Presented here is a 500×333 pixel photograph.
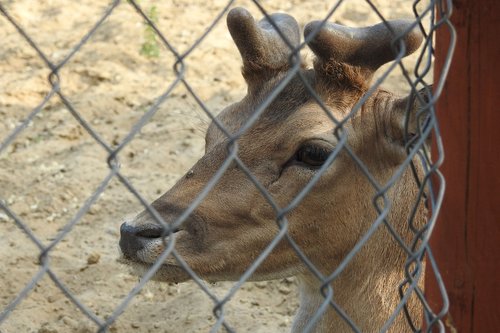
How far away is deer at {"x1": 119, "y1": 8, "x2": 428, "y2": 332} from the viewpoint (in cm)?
378

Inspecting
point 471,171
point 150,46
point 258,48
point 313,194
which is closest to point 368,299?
point 313,194

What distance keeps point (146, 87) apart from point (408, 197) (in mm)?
4060

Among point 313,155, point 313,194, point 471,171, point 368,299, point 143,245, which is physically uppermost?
point 471,171

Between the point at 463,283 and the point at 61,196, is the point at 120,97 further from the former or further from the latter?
the point at 463,283

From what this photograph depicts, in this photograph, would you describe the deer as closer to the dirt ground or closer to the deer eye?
the deer eye

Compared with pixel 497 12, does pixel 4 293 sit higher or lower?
lower

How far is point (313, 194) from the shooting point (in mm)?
3871

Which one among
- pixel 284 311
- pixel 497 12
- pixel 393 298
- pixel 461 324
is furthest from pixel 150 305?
pixel 497 12

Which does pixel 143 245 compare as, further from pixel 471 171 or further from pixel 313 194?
pixel 471 171

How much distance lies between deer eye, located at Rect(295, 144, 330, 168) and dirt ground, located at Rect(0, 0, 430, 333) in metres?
1.78

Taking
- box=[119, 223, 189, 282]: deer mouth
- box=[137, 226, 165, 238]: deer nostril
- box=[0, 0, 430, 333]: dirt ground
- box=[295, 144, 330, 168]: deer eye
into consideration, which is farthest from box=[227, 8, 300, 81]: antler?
box=[0, 0, 430, 333]: dirt ground

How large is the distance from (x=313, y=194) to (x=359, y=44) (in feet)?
2.36

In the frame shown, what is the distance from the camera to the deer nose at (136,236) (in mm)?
3580

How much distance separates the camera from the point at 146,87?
7719mm
